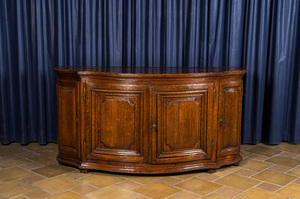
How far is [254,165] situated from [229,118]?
53 cm

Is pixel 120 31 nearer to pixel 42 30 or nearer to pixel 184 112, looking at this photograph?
pixel 42 30

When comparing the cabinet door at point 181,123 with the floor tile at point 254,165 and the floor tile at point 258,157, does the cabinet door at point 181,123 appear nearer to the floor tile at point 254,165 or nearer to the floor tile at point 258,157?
the floor tile at point 254,165

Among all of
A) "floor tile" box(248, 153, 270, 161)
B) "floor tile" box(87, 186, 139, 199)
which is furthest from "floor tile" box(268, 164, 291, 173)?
"floor tile" box(87, 186, 139, 199)

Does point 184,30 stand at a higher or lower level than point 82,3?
lower

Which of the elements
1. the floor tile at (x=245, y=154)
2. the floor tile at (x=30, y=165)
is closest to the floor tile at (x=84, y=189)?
the floor tile at (x=30, y=165)

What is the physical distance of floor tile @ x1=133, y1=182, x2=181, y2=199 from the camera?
3039 mm

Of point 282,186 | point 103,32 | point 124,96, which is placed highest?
point 103,32

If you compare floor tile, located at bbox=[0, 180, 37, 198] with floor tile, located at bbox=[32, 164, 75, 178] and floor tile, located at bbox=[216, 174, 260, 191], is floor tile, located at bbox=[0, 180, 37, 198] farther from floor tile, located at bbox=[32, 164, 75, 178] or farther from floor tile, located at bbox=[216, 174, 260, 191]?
floor tile, located at bbox=[216, 174, 260, 191]

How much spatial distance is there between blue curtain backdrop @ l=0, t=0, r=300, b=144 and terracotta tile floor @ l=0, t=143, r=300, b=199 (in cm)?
57

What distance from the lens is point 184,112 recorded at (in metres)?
3.35

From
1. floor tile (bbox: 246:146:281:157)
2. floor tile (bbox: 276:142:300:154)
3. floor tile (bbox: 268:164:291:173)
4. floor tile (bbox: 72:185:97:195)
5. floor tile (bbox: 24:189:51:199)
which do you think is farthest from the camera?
floor tile (bbox: 276:142:300:154)

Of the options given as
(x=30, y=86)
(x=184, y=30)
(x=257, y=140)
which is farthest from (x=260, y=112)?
(x=30, y=86)

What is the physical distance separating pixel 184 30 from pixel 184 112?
1.18 meters

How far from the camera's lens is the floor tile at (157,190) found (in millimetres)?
3039
